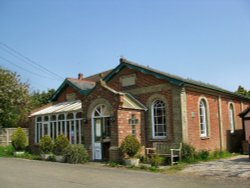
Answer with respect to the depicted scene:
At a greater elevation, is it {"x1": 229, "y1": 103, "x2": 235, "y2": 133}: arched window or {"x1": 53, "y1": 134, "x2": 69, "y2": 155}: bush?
{"x1": 229, "y1": 103, "x2": 235, "y2": 133}: arched window

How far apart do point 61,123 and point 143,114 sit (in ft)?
19.7

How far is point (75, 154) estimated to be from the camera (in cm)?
1695

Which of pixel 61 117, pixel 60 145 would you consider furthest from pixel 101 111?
pixel 61 117

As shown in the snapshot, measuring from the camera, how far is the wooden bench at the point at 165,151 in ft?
52.1

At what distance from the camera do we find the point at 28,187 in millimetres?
9375

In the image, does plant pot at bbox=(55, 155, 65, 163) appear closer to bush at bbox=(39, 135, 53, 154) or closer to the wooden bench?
bush at bbox=(39, 135, 53, 154)

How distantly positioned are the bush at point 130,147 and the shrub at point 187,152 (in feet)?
7.93

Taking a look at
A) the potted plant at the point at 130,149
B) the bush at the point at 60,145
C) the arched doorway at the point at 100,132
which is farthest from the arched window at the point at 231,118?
the bush at the point at 60,145

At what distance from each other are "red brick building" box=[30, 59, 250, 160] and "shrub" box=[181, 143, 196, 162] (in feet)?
2.43

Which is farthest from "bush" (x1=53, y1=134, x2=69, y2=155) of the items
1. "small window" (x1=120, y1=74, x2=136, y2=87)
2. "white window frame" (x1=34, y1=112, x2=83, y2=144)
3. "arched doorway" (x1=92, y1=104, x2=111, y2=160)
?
"small window" (x1=120, y1=74, x2=136, y2=87)

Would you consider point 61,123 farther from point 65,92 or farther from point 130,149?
point 130,149

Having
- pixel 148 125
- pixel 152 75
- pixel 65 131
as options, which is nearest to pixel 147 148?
pixel 148 125

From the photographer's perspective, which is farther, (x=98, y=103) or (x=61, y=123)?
(x=61, y=123)

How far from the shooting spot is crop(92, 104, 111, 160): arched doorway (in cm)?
1797
